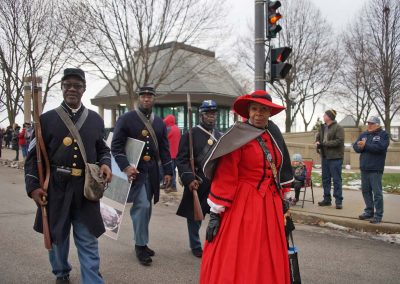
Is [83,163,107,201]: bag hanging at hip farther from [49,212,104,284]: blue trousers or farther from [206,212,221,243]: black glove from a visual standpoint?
[206,212,221,243]: black glove

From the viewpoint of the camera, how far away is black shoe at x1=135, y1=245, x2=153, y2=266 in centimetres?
476

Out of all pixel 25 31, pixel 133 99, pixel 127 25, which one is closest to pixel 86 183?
pixel 127 25

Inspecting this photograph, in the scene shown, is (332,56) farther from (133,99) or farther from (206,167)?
(206,167)

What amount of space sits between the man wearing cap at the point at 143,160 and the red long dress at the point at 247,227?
5.91ft

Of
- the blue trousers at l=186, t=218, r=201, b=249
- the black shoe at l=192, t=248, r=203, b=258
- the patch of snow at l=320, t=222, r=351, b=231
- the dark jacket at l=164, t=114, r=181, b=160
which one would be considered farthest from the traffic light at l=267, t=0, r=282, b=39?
the black shoe at l=192, t=248, r=203, b=258

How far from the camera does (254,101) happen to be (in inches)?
129

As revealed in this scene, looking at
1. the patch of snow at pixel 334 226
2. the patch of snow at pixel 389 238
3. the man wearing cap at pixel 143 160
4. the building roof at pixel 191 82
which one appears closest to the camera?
the man wearing cap at pixel 143 160

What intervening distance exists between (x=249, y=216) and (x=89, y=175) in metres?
1.41

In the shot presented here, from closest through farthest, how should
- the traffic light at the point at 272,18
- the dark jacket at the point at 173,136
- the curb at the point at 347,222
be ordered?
1. the curb at the point at 347,222
2. the traffic light at the point at 272,18
3. the dark jacket at the point at 173,136

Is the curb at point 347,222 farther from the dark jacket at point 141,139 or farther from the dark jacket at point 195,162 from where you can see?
the dark jacket at point 141,139

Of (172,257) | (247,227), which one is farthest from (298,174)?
(247,227)

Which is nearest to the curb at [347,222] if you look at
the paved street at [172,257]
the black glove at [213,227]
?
the paved street at [172,257]

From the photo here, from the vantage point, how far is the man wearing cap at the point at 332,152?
8.03 m

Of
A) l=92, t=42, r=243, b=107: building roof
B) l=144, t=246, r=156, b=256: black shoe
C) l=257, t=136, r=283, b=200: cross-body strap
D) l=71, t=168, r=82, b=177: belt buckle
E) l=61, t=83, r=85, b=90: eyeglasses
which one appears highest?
l=92, t=42, r=243, b=107: building roof
